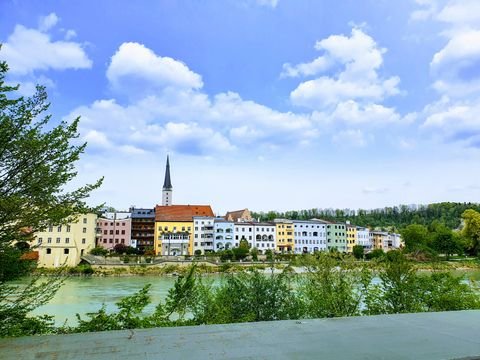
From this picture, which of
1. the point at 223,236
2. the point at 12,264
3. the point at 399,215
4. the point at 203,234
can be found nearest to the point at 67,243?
the point at 203,234

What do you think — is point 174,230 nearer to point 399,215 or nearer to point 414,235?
point 414,235

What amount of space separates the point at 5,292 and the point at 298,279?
5563mm

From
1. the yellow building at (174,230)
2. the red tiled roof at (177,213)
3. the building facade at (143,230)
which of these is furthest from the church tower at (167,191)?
the building facade at (143,230)

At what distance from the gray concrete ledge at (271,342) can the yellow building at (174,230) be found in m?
59.7

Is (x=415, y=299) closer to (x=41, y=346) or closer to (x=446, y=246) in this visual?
(x=41, y=346)

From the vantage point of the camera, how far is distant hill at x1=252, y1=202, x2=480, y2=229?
10644cm

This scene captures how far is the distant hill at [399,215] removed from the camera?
106438mm

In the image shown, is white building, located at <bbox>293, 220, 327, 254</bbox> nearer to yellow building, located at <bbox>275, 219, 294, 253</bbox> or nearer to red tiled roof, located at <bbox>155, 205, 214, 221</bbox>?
yellow building, located at <bbox>275, 219, 294, 253</bbox>

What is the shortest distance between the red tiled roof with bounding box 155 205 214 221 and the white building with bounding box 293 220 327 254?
56.5 feet

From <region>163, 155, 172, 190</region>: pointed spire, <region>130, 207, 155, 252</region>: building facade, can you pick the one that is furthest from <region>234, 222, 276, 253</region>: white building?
<region>163, 155, 172, 190</region>: pointed spire

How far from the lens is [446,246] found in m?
60.4

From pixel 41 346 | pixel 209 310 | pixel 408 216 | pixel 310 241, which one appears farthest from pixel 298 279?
pixel 408 216

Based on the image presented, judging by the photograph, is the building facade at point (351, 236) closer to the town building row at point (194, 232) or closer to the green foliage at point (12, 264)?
the town building row at point (194, 232)

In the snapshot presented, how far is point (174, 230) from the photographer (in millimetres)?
64125
